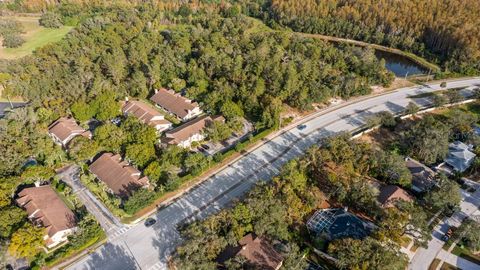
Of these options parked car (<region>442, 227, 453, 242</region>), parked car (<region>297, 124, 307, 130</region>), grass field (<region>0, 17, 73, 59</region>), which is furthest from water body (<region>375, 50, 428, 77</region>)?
grass field (<region>0, 17, 73, 59</region>)

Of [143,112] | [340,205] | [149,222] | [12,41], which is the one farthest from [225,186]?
[12,41]

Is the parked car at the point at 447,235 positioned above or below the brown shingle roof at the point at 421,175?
below

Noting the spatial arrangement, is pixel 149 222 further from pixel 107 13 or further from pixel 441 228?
pixel 107 13

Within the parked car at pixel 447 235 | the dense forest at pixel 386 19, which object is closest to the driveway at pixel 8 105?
the dense forest at pixel 386 19

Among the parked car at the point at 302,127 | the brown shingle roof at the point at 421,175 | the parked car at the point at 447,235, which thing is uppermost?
the parked car at the point at 302,127

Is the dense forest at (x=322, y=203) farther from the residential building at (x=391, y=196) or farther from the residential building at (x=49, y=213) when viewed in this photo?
the residential building at (x=49, y=213)

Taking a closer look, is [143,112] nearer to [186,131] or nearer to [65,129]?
[186,131]
